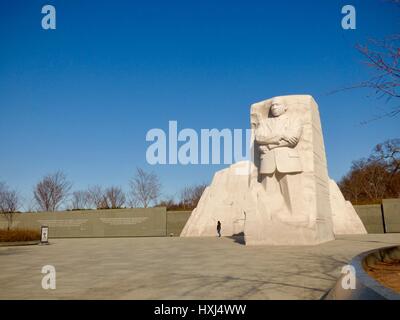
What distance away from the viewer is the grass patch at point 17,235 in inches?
795

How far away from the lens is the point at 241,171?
26188mm

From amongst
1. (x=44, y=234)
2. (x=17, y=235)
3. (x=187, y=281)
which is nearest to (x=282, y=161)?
(x=187, y=281)

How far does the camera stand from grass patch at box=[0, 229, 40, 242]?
66.2 ft

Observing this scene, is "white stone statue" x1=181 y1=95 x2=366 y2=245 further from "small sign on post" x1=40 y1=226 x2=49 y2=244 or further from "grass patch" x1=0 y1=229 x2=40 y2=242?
"grass patch" x1=0 y1=229 x2=40 y2=242

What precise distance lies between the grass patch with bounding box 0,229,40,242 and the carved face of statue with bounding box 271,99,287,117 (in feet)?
52.7

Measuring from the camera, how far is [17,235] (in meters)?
20.8

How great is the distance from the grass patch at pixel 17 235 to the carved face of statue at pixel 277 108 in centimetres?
1605

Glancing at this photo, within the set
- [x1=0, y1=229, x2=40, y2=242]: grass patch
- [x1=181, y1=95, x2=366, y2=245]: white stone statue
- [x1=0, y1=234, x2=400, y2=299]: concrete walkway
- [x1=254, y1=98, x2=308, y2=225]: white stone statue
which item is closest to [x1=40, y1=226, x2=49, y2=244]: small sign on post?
[x1=0, y1=229, x2=40, y2=242]: grass patch
